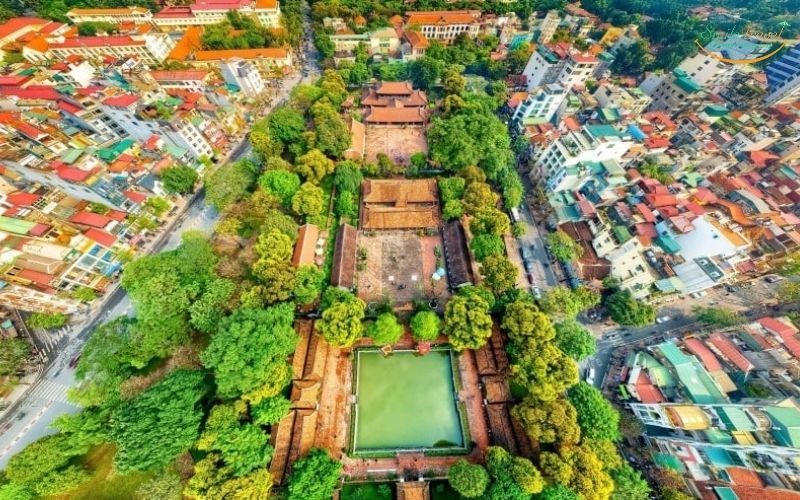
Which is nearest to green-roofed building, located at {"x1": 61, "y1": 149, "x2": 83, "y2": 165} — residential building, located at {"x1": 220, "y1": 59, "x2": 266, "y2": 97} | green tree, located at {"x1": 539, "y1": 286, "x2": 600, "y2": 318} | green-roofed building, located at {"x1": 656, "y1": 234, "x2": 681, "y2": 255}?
residential building, located at {"x1": 220, "y1": 59, "x2": 266, "y2": 97}

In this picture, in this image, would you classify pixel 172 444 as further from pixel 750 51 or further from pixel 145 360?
pixel 750 51

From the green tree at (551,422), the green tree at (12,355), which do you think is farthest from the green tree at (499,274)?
the green tree at (12,355)

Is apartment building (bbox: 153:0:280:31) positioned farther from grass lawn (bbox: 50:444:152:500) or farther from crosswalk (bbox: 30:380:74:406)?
grass lawn (bbox: 50:444:152:500)

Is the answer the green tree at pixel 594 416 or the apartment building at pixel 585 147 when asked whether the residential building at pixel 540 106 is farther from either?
the green tree at pixel 594 416

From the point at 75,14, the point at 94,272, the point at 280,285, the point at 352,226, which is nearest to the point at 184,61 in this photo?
the point at 75,14

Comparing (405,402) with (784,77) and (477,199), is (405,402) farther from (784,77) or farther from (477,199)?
(784,77)

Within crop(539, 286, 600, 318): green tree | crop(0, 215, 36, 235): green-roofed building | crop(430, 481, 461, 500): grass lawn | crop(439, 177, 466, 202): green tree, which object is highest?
crop(439, 177, 466, 202): green tree
